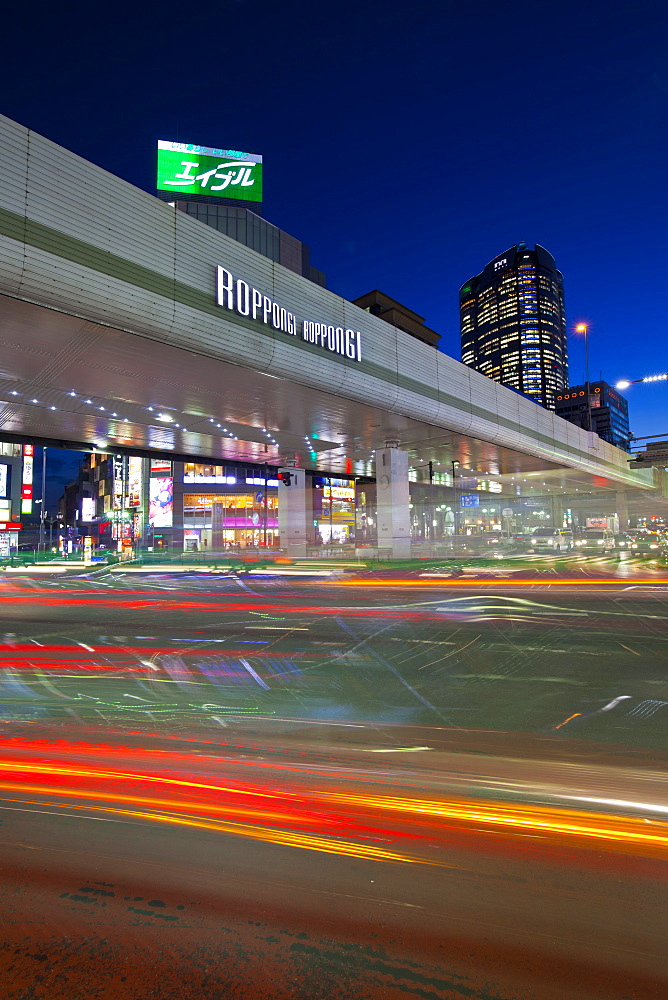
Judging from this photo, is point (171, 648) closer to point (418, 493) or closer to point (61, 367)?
point (61, 367)

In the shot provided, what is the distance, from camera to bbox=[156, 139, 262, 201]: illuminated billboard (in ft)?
59.6

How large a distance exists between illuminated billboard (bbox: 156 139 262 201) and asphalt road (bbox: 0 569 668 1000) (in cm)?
1746

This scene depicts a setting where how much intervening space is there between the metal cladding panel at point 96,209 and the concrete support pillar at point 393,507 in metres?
17.1

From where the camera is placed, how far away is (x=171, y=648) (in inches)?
383

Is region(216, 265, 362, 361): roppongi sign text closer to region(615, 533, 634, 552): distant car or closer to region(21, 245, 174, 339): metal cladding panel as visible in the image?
region(21, 245, 174, 339): metal cladding panel

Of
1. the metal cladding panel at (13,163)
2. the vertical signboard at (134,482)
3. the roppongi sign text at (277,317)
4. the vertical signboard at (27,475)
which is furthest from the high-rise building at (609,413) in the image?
the metal cladding panel at (13,163)

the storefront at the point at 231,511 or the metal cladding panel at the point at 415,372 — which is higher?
the metal cladding panel at the point at 415,372

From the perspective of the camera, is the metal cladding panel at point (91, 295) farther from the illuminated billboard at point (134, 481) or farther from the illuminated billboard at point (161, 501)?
the illuminated billboard at point (134, 481)

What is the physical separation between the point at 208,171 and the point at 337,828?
70.7ft

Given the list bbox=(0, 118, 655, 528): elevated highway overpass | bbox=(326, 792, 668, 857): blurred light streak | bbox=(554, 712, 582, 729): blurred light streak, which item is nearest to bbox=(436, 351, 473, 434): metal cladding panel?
bbox=(0, 118, 655, 528): elevated highway overpass

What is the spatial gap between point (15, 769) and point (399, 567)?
22141mm

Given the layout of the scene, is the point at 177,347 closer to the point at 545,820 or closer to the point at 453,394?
the point at 545,820

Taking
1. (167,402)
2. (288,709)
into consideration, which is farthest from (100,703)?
A: (167,402)

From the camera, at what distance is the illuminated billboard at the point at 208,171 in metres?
18.2
